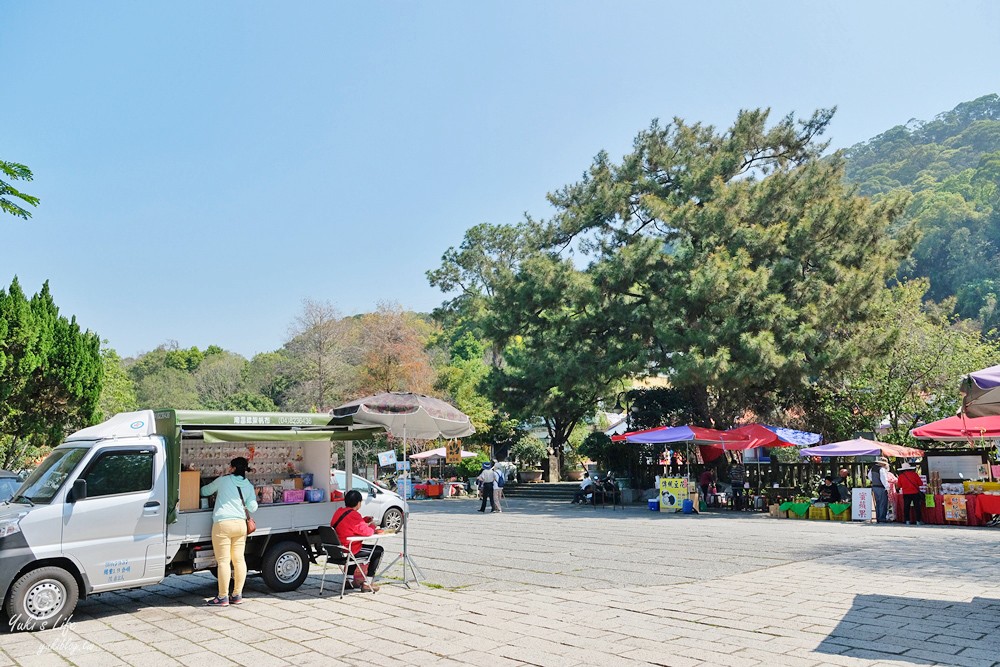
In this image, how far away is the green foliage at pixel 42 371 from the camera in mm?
18203

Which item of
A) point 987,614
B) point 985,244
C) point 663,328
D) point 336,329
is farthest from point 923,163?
point 987,614

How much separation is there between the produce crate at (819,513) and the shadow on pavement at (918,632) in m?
12.1

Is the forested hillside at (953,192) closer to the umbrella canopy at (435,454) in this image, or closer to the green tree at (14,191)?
the umbrella canopy at (435,454)

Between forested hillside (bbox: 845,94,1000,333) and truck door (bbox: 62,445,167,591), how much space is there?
84.4 feet

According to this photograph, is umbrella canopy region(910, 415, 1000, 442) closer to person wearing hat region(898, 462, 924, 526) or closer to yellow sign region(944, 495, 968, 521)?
person wearing hat region(898, 462, 924, 526)

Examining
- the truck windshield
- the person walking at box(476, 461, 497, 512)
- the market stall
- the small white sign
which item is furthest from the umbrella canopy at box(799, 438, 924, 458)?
the truck windshield

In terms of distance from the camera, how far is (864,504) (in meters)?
18.9

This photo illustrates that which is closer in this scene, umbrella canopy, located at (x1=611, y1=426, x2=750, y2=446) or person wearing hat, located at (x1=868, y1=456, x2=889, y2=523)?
person wearing hat, located at (x1=868, y1=456, x2=889, y2=523)

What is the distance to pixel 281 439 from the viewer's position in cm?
898

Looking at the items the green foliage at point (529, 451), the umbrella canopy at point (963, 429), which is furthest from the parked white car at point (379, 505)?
the green foliage at point (529, 451)

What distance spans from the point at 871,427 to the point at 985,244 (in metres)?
68.6

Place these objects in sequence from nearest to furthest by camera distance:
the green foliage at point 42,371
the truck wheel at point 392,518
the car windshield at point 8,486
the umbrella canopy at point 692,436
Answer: the car windshield at point 8,486
the truck wheel at point 392,518
the green foliage at point 42,371
the umbrella canopy at point 692,436

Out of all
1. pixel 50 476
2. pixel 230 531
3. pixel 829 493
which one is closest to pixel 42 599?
pixel 50 476

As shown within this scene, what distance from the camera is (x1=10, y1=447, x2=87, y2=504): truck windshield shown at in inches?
304
